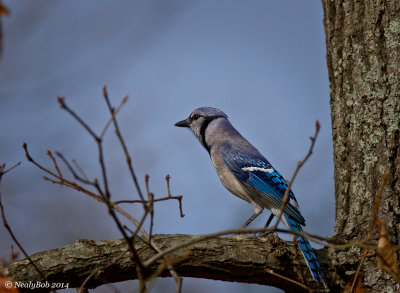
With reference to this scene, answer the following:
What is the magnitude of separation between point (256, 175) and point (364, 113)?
1.23 meters

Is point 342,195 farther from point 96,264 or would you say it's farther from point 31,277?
point 31,277

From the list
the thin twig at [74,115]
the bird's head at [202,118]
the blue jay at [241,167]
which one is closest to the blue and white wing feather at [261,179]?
the blue jay at [241,167]

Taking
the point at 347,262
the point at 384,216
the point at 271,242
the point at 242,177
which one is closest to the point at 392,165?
the point at 384,216

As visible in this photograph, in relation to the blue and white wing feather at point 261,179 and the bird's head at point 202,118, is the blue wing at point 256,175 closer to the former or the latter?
the blue and white wing feather at point 261,179

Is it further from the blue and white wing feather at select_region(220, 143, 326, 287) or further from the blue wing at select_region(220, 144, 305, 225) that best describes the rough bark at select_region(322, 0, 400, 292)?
the blue wing at select_region(220, 144, 305, 225)

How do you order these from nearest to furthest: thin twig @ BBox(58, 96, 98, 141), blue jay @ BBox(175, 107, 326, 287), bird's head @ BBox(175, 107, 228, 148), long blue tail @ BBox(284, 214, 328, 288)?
1. thin twig @ BBox(58, 96, 98, 141)
2. long blue tail @ BBox(284, 214, 328, 288)
3. blue jay @ BBox(175, 107, 326, 287)
4. bird's head @ BBox(175, 107, 228, 148)

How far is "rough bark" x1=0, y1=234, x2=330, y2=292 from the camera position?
2436 millimetres

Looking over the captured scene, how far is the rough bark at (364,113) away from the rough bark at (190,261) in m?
0.35

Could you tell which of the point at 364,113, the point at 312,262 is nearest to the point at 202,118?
the point at 364,113

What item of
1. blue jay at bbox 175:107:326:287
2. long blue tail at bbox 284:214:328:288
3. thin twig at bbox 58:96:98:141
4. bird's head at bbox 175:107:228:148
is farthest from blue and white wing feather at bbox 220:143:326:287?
thin twig at bbox 58:96:98:141

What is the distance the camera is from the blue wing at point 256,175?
12.3ft

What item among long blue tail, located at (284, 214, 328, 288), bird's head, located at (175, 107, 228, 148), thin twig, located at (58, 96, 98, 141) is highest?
bird's head, located at (175, 107, 228, 148)

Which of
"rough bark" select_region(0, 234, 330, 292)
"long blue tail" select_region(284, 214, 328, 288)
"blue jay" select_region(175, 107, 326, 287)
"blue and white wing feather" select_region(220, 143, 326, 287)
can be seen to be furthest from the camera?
"blue jay" select_region(175, 107, 326, 287)

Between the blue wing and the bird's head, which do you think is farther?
the bird's head
